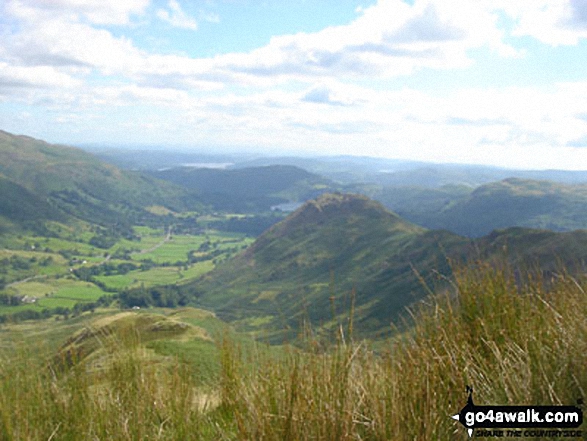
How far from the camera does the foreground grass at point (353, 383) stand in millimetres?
4109

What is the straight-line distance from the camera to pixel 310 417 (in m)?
4.17

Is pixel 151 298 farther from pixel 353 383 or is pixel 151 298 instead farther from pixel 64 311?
pixel 353 383

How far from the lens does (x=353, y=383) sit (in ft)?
15.8

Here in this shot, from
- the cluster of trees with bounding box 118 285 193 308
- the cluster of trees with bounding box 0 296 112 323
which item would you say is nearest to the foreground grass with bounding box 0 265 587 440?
the cluster of trees with bounding box 0 296 112 323

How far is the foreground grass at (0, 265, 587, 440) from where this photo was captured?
411 centimetres

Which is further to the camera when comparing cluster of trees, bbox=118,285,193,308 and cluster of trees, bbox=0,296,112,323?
cluster of trees, bbox=118,285,193,308

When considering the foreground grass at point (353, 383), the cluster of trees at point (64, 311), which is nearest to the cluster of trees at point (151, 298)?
the cluster of trees at point (64, 311)

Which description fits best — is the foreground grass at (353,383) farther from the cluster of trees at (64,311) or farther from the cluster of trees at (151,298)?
the cluster of trees at (151,298)

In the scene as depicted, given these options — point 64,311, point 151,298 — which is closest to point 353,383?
point 64,311

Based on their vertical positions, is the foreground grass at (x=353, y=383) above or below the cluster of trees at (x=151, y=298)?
above

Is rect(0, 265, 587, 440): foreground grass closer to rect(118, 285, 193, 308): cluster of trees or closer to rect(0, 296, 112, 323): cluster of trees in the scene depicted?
rect(0, 296, 112, 323): cluster of trees

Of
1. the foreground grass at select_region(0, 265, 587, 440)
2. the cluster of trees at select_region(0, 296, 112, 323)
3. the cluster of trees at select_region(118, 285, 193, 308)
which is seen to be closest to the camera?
the foreground grass at select_region(0, 265, 587, 440)

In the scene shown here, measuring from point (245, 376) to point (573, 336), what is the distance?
3.92 metres

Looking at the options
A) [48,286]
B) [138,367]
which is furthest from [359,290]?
[138,367]
